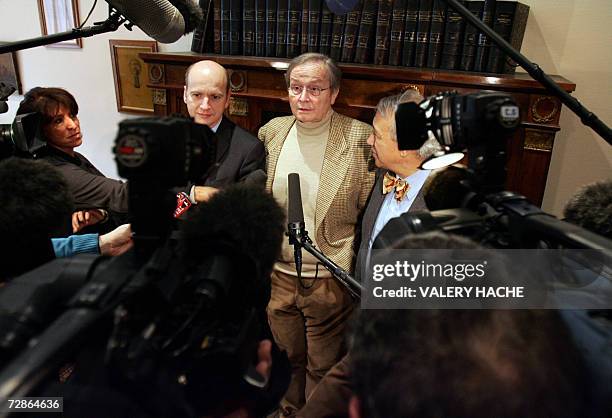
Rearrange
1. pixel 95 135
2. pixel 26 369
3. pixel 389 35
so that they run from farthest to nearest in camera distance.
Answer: pixel 95 135, pixel 389 35, pixel 26 369

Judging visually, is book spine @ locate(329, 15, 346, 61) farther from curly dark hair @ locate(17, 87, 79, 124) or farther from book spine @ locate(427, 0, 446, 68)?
curly dark hair @ locate(17, 87, 79, 124)

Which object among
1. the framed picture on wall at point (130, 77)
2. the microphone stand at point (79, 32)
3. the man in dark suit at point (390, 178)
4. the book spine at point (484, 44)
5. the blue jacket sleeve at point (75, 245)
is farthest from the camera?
the framed picture on wall at point (130, 77)

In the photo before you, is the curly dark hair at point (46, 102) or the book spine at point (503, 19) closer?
the curly dark hair at point (46, 102)

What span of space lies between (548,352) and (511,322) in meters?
0.04

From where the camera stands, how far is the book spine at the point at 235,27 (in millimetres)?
1577

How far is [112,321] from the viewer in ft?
1.12

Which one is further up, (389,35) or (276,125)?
(389,35)

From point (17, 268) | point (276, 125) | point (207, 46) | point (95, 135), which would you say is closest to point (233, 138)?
point (276, 125)

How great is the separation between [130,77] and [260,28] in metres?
1.01

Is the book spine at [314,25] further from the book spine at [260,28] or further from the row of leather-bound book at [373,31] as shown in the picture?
the book spine at [260,28]

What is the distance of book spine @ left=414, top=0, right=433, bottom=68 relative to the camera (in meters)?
→ 1.33

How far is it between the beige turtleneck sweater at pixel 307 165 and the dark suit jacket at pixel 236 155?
0.25 feet

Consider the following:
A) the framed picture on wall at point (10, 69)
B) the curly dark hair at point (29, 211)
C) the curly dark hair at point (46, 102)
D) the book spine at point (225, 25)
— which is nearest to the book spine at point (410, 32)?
the book spine at point (225, 25)

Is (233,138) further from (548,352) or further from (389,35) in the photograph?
(548,352)
